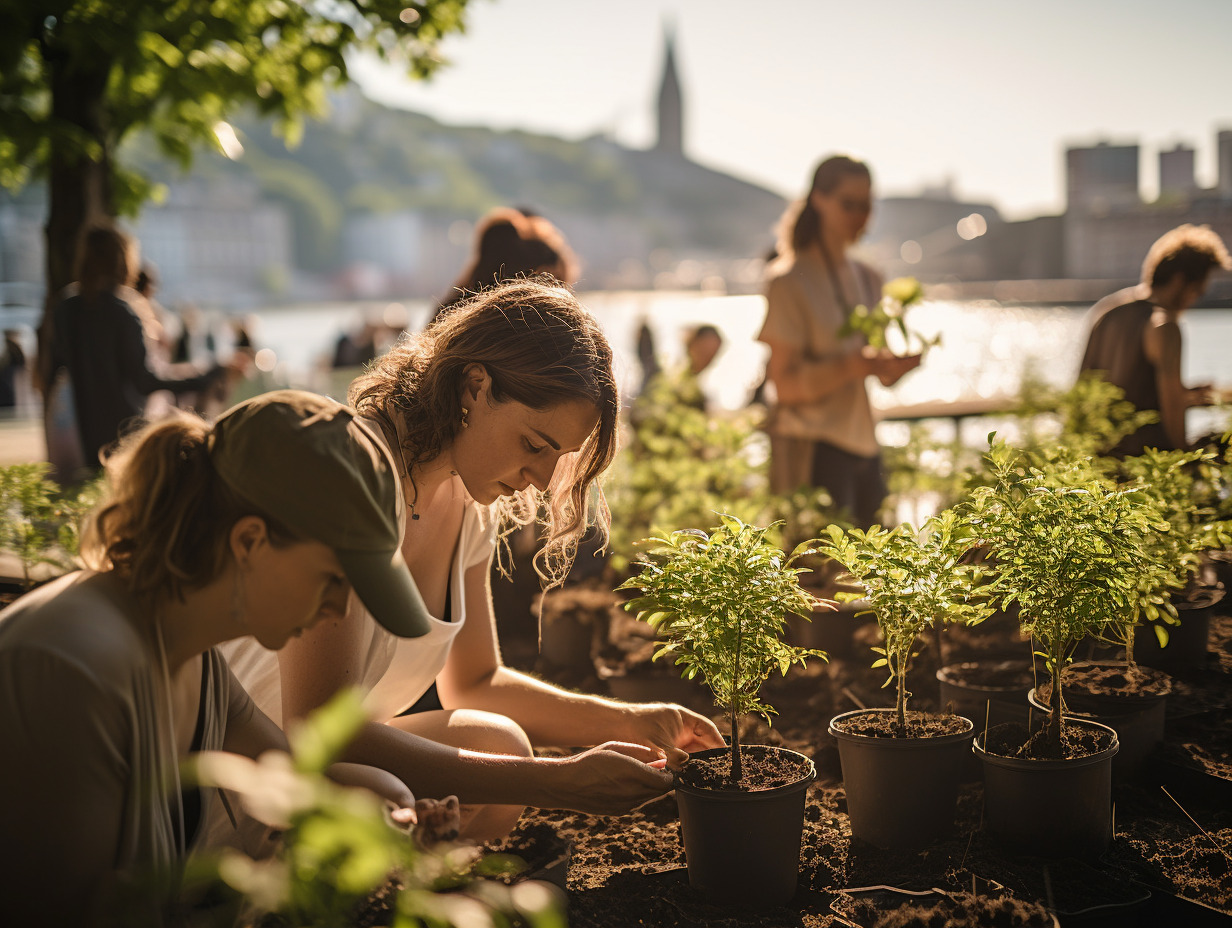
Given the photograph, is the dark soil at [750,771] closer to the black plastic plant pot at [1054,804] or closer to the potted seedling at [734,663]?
the potted seedling at [734,663]

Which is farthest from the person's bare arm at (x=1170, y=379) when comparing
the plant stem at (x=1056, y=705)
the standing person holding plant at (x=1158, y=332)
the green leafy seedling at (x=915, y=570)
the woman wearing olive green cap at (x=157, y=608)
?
the woman wearing olive green cap at (x=157, y=608)

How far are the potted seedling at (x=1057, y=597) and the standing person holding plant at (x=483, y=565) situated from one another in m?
0.67

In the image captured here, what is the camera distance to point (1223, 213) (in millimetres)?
7043

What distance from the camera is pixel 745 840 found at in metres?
2.02

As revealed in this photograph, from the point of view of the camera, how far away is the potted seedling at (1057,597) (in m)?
2.03

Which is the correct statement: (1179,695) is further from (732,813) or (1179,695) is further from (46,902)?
(46,902)

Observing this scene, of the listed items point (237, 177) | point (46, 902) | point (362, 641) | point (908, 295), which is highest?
point (237, 177)

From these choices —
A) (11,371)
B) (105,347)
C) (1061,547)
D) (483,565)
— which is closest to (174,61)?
(105,347)

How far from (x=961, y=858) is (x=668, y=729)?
0.67 metres

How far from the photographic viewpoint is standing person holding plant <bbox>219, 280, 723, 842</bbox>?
1.87 meters

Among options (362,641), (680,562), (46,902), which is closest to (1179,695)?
(680,562)

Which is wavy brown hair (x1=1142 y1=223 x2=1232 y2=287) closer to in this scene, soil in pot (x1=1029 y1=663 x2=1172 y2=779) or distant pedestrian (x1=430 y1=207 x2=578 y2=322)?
soil in pot (x1=1029 y1=663 x2=1172 y2=779)

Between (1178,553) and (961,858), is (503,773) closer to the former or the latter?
(961,858)

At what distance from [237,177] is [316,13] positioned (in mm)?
142820
